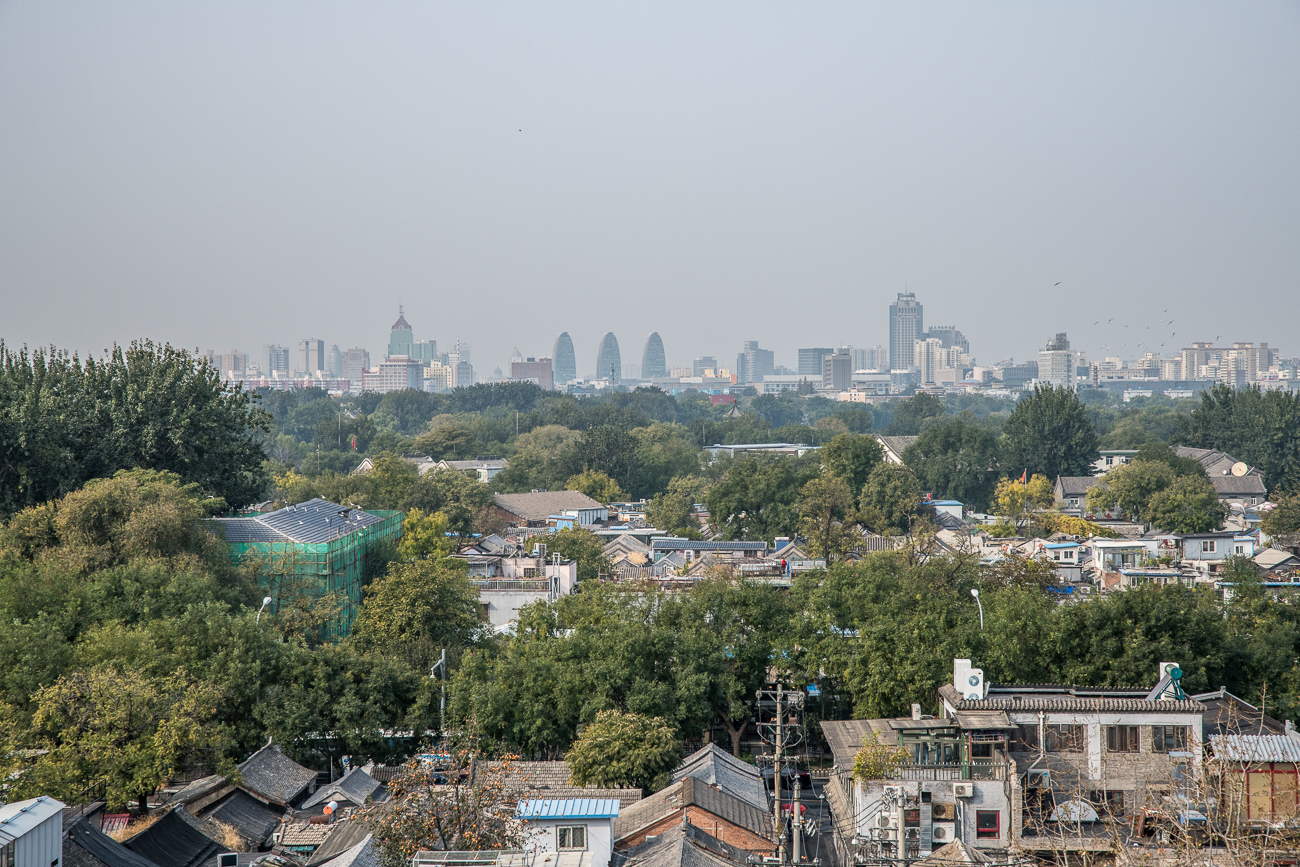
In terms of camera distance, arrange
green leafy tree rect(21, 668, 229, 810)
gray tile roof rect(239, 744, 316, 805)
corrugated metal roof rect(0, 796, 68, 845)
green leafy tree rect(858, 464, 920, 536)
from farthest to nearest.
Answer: green leafy tree rect(858, 464, 920, 536), gray tile roof rect(239, 744, 316, 805), green leafy tree rect(21, 668, 229, 810), corrugated metal roof rect(0, 796, 68, 845)

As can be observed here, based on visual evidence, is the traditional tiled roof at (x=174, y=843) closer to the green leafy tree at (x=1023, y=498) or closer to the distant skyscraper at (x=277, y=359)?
the green leafy tree at (x=1023, y=498)

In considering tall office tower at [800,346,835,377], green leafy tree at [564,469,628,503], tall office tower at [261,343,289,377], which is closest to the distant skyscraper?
tall office tower at [261,343,289,377]

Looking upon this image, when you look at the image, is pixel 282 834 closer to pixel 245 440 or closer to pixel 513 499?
pixel 245 440

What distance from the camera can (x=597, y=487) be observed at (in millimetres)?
42062

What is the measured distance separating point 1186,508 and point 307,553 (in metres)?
25.1

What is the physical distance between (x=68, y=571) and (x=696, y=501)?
1036 inches

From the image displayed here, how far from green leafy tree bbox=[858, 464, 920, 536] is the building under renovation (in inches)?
677

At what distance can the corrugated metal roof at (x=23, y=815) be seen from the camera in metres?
8.28

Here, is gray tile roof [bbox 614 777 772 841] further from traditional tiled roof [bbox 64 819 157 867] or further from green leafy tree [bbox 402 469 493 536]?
green leafy tree [bbox 402 469 493 536]

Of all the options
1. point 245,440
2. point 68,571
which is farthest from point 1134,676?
point 245,440

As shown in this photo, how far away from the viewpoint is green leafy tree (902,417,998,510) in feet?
138

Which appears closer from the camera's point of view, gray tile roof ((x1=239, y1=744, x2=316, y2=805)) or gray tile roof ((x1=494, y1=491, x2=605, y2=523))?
gray tile roof ((x1=239, y1=744, x2=316, y2=805))

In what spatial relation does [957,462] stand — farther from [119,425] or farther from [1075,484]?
[119,425]

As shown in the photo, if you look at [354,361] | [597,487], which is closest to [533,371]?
[354,361]
